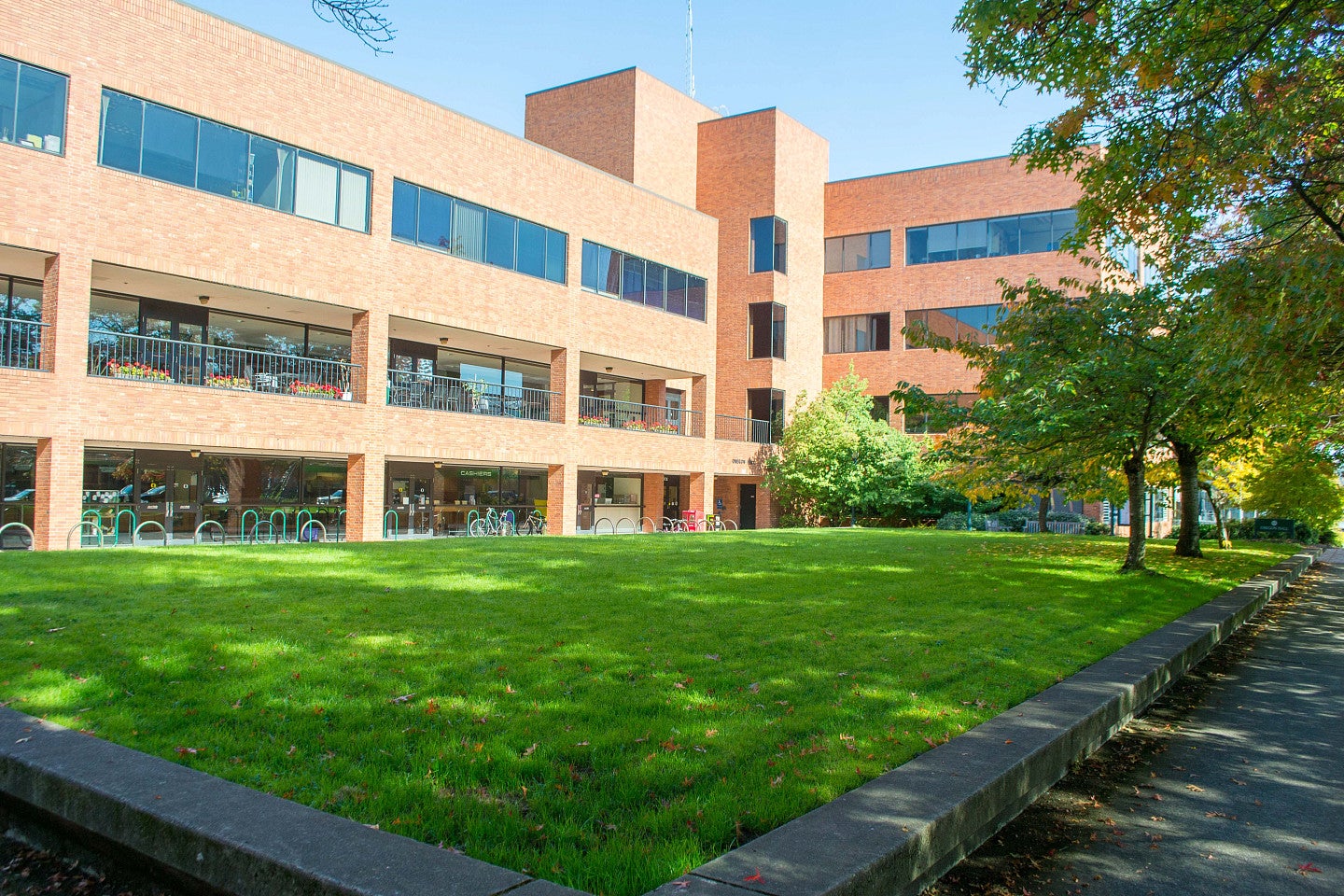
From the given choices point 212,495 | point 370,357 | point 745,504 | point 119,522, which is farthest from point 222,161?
point 745,504

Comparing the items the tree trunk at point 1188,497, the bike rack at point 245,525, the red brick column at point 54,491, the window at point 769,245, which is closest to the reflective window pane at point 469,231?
the bike rack at point 245,525

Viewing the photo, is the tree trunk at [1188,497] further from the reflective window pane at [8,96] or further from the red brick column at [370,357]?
the reflective window pane at [8,96]

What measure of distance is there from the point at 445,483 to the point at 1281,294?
953 inches

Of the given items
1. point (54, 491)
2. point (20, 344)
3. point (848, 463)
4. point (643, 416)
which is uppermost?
point (20, 344)

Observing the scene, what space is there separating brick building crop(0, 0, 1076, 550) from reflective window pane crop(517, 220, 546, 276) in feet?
0.36

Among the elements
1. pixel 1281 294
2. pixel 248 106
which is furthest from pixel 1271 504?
pixel 248 106

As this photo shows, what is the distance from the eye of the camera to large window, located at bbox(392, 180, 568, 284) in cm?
2312

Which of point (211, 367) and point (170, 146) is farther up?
point (170, 146)

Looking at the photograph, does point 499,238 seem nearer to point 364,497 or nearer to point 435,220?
point 435,220

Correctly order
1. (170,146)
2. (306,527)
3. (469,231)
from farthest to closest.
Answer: (469,231) < (306,527) < (170,146)

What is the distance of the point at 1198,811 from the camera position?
5.00m

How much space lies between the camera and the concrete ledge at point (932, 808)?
10.6 feet

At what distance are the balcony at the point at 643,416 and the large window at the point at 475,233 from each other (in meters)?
5.26

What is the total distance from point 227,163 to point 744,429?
21786mm
